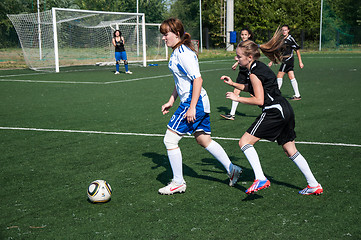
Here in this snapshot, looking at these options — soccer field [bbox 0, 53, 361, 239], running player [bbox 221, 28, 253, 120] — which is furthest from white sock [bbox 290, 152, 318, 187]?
running player [bbox 221, 28, 253, 120]

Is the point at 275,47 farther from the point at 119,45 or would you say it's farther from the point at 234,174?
the point at 119,45

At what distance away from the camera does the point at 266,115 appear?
14.7 feet

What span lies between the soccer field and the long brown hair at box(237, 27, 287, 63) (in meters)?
1.52

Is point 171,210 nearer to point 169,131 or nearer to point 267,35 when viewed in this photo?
point 169,131

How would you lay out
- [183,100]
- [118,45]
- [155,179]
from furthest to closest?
1. [118,45]
2. [155,179]
3. [183,100]

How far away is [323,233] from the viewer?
12.0 feet

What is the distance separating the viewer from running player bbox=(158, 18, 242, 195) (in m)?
4.45

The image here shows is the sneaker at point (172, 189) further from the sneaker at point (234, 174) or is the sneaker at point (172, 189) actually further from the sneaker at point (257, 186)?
the sneaker at point (257, 186)

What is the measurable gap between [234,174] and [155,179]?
40.4 inches

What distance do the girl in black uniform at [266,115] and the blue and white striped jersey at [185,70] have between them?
364 mm

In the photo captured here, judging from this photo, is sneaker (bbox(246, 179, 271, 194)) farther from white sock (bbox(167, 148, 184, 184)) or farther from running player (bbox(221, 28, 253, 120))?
running player (bbox(221, 28, 253, 120))

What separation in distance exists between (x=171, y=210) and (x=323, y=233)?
1466 mm

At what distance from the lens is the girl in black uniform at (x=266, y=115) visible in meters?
4.43

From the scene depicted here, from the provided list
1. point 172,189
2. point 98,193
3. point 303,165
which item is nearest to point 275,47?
point 303,165
